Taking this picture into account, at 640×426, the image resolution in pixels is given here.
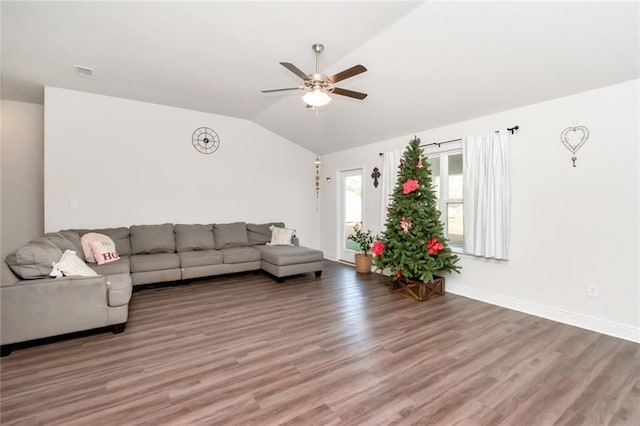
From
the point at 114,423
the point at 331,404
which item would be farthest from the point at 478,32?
the point at 114,423

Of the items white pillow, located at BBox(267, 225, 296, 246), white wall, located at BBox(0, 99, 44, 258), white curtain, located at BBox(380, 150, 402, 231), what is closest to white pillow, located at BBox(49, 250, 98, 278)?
white wall, located at BBox(0, 99, 44, 258)

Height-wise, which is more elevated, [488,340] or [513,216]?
[513,216]

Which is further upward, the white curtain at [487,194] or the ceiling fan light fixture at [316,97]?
the ceiling fan light fixture at [316,97]

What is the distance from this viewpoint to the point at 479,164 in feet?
13.1

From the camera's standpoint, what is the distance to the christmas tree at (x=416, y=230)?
406cm

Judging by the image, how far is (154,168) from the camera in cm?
529

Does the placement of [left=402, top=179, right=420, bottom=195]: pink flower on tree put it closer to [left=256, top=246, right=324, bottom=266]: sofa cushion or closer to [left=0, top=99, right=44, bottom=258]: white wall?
[left=256, top=246, right=324, bottom=266]: sofa cushion

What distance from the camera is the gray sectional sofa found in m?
2.58

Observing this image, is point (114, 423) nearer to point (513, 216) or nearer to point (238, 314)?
point (238, 314)

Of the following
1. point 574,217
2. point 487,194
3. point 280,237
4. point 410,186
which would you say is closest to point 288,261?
point 280,237

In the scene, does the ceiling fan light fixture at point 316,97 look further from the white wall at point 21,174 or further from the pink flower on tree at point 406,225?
the white wall at point 21,174

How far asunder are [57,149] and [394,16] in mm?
5305

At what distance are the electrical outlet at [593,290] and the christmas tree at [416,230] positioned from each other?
1410mm

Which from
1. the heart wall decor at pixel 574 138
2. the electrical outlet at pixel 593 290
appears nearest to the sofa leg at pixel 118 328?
the electrical outlet at pixel 593 290
